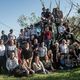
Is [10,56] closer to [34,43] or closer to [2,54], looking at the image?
[2,54]

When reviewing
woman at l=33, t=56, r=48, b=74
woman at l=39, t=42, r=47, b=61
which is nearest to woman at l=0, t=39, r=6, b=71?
woman at l=33, t=56, r=48, b=74

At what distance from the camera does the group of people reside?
17078mm

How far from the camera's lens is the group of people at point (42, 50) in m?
17.1

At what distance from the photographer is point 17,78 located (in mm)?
15625

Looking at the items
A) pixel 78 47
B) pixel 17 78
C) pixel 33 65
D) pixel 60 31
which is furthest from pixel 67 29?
pixel 17 78

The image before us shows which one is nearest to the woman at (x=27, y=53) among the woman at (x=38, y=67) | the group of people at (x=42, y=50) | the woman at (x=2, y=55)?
the group of people at (x=42, y=50)

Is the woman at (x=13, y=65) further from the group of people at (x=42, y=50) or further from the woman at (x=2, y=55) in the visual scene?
the woman at (x=2, y=55)

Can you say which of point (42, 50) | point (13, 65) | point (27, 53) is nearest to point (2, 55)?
point (13, 65)

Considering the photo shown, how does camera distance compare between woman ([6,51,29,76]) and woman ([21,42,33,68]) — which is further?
woman ([21,42,33,68])

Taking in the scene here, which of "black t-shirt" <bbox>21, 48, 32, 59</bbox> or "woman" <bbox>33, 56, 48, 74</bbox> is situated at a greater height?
"black t-shirt" <bbox>21, 48, 32, 59</bbox>

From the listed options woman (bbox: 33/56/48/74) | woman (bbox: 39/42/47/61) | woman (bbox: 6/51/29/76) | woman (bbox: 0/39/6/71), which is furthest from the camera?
woman (bbox: 39/42/47/61)

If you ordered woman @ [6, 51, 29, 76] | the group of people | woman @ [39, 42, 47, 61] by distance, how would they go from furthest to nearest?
woman @ [39, 42, 47, 61] < the group of people < woman @ [6, 51, 29, 76]

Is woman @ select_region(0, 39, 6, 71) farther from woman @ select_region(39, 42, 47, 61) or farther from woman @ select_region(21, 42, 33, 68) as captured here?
woman @ select_region(39, 42, 47, 61)

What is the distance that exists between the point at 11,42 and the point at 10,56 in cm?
96
